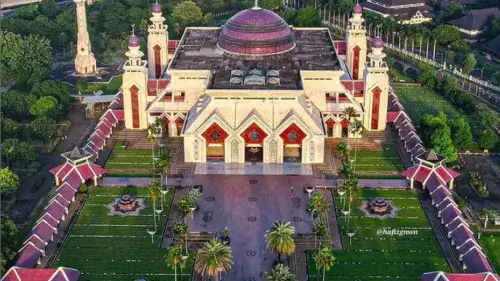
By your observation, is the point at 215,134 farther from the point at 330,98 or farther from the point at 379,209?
the point at 379,209

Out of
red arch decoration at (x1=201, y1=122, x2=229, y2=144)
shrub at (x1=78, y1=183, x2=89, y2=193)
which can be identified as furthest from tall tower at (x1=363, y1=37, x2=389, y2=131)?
shrub at (x1=78, y1=183, x2=89, y2=193)

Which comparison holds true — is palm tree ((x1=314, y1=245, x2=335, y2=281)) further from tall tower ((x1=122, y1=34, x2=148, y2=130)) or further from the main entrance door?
tall tower ((x1=122, y1=34, x2=148, y2=130))

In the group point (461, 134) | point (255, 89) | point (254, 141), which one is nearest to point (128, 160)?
point (254, 141)

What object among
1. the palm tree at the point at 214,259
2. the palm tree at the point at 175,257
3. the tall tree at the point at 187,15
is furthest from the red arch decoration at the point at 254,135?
the tall tree at the point at 187,15

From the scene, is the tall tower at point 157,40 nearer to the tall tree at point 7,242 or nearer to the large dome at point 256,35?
the large dome at point 256,35

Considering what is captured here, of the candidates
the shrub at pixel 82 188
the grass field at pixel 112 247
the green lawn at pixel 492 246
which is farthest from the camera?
the shrub at pixel 82 188

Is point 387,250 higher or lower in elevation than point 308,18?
lower

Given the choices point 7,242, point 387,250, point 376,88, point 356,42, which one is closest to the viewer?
point 7,242
